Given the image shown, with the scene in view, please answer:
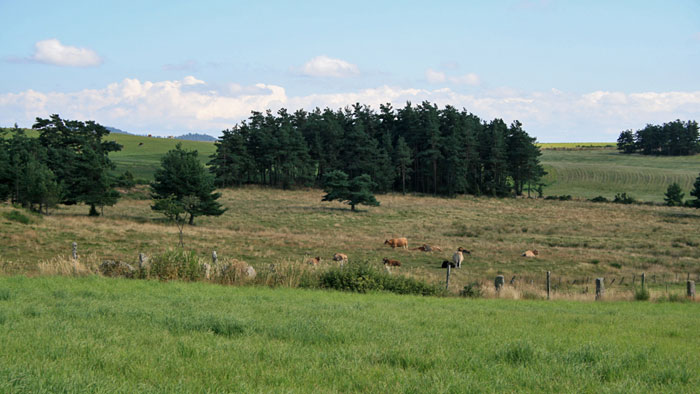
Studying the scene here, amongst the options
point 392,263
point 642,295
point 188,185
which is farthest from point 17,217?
point 642,295

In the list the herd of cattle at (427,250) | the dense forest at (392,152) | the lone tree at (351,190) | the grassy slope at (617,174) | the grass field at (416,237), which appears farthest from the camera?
the grassy slope at (617,174)

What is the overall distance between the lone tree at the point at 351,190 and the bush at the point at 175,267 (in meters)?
49.6

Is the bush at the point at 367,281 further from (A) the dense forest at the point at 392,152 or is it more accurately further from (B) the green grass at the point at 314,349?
(A) the dense forest at the point at 392,152

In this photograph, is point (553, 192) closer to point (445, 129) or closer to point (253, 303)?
→ point (445, 129)

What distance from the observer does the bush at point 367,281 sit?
15516 millimetres

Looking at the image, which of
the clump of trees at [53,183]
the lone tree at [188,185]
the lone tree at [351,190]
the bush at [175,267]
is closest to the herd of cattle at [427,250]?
the bush at [175,267]

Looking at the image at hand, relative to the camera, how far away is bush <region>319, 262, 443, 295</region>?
50.9 ft

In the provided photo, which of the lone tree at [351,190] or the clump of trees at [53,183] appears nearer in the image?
the clump of trees at [53,183]

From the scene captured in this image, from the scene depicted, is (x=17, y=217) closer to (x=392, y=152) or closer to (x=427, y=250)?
(x=427, y=250)

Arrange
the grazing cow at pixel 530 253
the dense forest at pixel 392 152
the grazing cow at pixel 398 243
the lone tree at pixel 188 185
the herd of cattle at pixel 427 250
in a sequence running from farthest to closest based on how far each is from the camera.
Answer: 1. the dense forest at pixel 392 152
2. the lone tree at pixel 188 185
3. the grazing cow at pixel 398 243
4. the grazing cow at pixel 530 253
5. the herd of cattle at pixel 427 250

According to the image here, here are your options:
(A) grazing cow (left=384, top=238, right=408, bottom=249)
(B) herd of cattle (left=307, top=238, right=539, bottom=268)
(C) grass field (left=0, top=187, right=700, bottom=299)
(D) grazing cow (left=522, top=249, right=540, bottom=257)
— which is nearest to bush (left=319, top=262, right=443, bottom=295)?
(C) grass field (left=0, top=187, right=700, bottom=299)

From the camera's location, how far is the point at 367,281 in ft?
51.3

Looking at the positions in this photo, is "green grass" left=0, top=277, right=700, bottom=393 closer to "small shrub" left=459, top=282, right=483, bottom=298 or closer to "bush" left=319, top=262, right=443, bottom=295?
"bush" left=319, top=262, right=443, bottom=295

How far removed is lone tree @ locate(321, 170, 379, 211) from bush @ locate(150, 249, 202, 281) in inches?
1952
